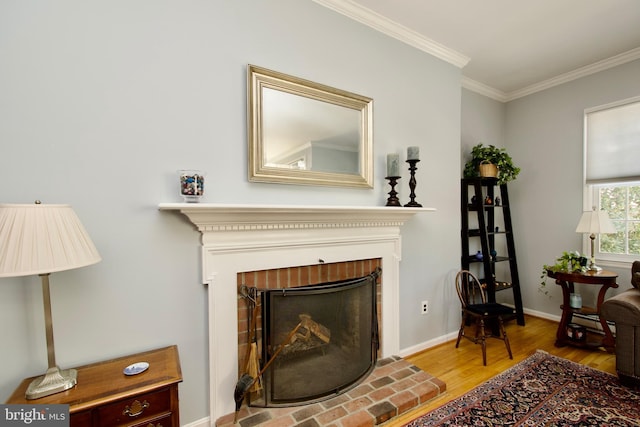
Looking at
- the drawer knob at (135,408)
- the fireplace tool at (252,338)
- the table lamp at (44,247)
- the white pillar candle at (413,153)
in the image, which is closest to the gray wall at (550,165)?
the white pillar candle at (413,153)

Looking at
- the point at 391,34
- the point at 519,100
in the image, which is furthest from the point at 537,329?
the point at 391,34

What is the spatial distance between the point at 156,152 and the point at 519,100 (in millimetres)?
4203

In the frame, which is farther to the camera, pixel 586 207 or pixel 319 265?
pixel 586 207

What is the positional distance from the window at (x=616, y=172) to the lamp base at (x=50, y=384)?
4.39 metres

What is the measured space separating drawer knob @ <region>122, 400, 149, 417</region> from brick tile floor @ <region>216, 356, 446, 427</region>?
0.58 metres

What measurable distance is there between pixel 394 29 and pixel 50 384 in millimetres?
3012

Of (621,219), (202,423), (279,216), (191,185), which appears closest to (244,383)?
(202,423)

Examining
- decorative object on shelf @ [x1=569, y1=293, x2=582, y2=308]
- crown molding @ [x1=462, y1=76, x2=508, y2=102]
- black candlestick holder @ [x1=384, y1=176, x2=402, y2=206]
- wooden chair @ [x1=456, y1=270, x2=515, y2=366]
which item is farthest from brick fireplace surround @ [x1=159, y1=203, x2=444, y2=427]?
crown molding @ [x1=462, y1=76, x2=508, y2=102]

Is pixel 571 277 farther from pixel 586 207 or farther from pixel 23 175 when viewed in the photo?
pixel 23 175

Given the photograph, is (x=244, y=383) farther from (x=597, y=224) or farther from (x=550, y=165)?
(x=550, y=165)

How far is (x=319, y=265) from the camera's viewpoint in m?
2.05

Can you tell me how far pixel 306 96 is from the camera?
198 centimetres

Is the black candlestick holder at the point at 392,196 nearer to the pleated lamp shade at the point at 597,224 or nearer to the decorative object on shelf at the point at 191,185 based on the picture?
the decorative object on shelf at the point at 191,185

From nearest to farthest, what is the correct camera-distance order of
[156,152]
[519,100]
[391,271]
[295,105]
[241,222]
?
[156,152] < [241,222] < [295,105] < [391,271] < [519,100]
